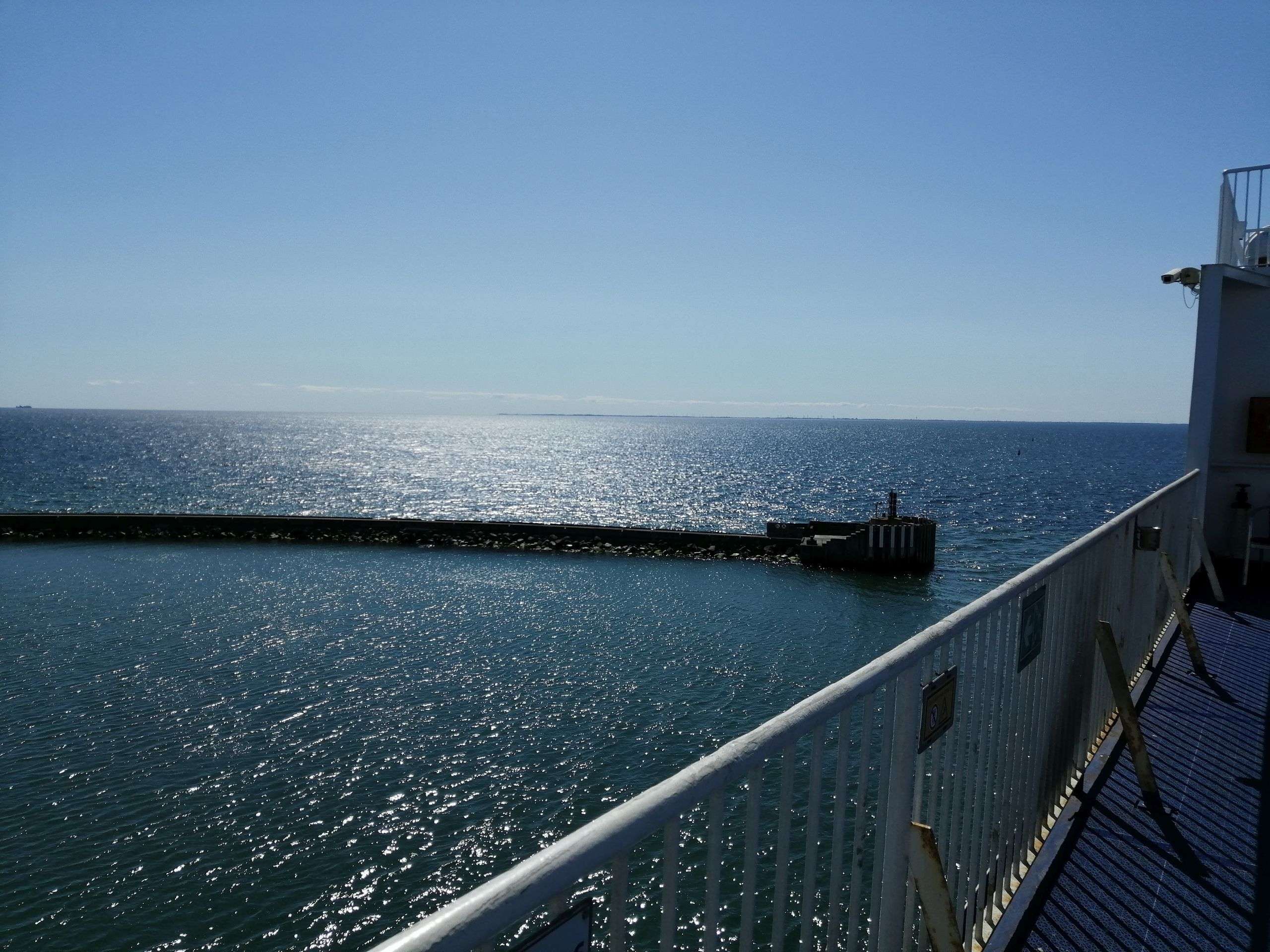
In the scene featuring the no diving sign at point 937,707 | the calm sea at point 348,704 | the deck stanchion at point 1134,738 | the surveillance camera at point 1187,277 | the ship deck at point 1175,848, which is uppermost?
the surveillance camera at point 1187,277

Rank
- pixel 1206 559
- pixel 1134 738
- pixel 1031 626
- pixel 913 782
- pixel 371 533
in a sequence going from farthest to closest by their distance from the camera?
pixel 371 533 → pixel 1206 559 → pixel 1134 738 → pixel 1031 626 → pixel 913 782

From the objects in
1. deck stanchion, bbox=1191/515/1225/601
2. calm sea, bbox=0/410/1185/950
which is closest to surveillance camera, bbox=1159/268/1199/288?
deck stanchion, bbox=1191/515/1225/601

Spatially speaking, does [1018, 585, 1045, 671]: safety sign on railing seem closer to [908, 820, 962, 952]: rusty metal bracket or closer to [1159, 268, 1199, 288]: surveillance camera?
[908, 820, 962, 952]: rusty metal bracket

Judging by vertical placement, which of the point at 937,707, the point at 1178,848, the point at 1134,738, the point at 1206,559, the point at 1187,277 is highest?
the point at 1187,277

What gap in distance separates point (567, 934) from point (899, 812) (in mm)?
1566

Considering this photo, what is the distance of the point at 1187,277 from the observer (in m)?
10.1

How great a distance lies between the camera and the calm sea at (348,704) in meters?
9.86

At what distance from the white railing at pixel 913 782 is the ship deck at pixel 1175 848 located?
19cm

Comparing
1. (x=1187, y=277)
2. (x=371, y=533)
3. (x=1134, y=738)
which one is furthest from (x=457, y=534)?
(x=1134, y=738)

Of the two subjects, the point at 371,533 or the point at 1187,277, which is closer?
the point at 1187,277

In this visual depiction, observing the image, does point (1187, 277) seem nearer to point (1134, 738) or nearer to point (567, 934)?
point (1134, 738)

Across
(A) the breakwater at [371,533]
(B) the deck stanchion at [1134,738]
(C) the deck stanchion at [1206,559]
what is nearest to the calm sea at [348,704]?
(A) the breakwater at [371,533]

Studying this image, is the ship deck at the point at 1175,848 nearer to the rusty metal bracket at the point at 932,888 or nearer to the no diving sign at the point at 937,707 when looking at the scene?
the rusty metal bracket at the point at 932,888

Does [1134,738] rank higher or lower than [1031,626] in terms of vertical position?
lower
